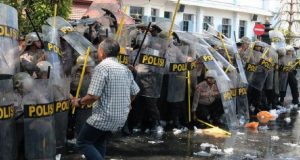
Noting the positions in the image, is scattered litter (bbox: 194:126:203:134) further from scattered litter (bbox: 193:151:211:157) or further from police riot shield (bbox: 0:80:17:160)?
police riot shield (bbox: 0:80:17:160)

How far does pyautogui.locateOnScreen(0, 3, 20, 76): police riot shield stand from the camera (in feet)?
23.1

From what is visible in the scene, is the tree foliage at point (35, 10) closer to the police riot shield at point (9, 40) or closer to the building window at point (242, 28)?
the police riot shield at point (9, 40)

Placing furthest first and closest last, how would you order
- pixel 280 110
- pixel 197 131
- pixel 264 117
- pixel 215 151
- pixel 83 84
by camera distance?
1. pixel 280 110
2. pixel 264 117
3. pixel 197 131
4. pixel 215 151
5. pixel 83 84

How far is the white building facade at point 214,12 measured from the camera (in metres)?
30.6

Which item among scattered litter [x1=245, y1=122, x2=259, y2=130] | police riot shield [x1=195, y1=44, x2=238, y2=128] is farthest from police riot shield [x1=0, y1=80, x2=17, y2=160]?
scattered litter [x1=245, y1=122, x2=259, y2=130]

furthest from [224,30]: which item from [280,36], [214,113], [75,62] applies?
[75,62]

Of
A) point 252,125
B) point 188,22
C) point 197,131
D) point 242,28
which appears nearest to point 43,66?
point 197,131

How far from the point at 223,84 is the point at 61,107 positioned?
4376 mm

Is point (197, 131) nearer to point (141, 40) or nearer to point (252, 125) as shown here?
point (252, 125)

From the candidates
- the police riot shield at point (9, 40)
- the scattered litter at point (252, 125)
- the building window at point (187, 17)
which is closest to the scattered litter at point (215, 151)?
the scattered litter at point (252, 125)

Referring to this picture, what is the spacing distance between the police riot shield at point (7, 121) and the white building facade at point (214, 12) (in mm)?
22490

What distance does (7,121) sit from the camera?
6.40 m

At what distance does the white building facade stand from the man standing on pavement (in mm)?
22829

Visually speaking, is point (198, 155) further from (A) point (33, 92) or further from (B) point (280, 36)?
(B) point (280, 36)
